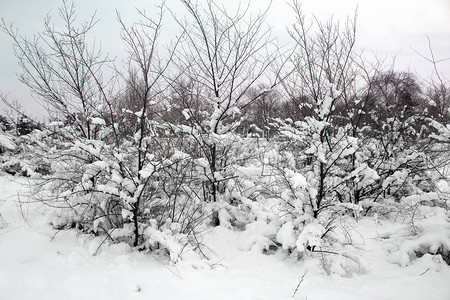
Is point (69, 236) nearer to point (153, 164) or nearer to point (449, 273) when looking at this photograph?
point (153, 164)

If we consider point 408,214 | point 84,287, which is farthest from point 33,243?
point 408,214

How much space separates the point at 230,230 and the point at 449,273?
263 cm

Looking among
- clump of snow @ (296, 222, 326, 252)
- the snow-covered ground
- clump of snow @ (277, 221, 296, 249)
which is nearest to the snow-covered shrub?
the snow-covered ground

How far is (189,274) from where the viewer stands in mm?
2947

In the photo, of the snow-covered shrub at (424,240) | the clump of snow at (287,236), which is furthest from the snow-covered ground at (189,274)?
the clump of snow at (287,236)

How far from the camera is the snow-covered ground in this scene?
254cm

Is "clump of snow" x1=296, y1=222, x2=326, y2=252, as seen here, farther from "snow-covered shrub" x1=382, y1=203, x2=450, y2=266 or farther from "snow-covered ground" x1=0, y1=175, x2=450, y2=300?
"snow-covered shrub" x1=382, y1=203, x2=450, y2=266

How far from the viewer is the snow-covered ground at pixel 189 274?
8.32 ft

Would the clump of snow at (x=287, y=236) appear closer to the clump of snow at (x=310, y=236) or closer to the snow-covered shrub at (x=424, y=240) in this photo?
the clump of snow at (x=310, y=236)

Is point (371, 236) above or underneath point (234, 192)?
underneath

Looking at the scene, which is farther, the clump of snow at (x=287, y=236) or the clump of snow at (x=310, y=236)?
the clump of snow at (x=287, y=236)

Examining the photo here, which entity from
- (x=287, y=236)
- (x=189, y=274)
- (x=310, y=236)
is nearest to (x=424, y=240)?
(x=310, y=236)

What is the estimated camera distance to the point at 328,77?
4340 mm

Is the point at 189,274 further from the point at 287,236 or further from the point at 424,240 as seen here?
the point at 424,240
